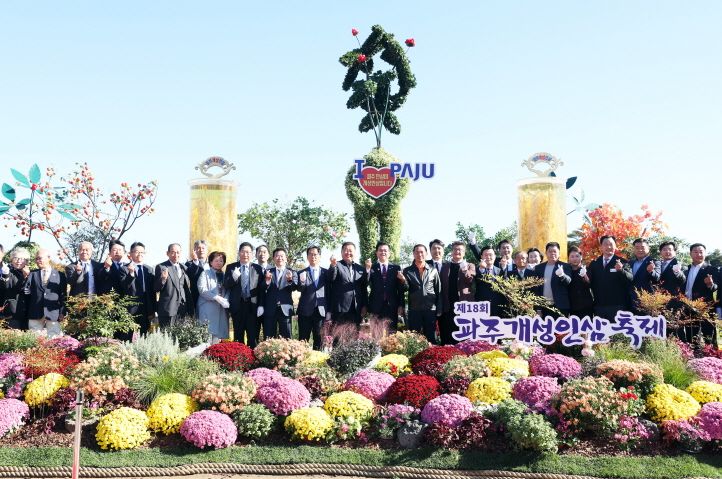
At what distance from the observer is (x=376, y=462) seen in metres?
5.90

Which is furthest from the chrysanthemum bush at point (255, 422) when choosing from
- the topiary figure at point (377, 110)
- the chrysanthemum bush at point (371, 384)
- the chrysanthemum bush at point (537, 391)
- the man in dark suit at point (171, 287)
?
the topiary figure at point (377, 110)

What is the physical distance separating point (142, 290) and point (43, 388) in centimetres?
270

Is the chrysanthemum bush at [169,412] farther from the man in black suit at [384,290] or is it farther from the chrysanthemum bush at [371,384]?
the man in black suit at [384,290]

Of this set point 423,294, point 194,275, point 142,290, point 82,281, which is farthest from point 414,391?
point 82,281

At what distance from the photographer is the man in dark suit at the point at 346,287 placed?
9.62 metres

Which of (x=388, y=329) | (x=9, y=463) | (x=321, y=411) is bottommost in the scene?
(x=9, y=463)

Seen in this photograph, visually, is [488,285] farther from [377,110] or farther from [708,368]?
[377,110]

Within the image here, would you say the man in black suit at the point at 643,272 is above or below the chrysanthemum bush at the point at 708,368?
above

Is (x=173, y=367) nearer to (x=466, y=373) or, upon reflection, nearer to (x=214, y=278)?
(x=214, y=278)

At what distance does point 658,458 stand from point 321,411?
10.2 ft

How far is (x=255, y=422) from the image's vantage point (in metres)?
6.23

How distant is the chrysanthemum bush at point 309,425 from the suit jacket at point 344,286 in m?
3.35

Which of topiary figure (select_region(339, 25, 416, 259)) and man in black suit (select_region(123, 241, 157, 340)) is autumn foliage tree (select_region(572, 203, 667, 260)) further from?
man in black suit (select_region(123, 241, 157, 340))

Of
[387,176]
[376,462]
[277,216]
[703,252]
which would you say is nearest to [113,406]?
[376,462]
